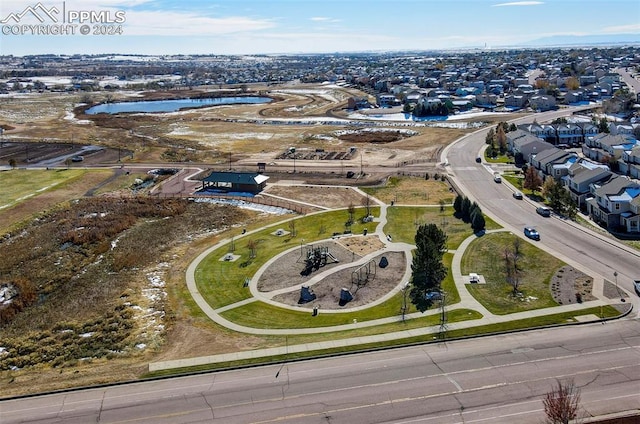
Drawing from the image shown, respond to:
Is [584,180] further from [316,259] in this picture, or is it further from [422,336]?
[422,336]

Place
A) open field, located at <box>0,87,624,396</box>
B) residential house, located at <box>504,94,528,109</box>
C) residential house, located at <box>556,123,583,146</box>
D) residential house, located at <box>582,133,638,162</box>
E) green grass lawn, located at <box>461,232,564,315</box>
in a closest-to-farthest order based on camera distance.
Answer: open field, located at <box>0,87,624,396</box>, green grass lawn, located at <box>461,232,564,315</box>, residential house, located at <box>582,133,638,162</box>, residential house, located at <box>556,123,583,146</box>, residential house, located at <box>504,94,528,109</box>

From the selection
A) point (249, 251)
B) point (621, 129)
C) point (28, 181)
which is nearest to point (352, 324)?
point (249, 251)

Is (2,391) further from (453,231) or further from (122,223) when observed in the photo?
(453,231)

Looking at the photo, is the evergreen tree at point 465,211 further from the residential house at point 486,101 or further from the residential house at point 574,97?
the residential house at point 574,97

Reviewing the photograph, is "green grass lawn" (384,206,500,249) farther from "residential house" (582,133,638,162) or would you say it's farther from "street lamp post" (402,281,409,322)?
"residential house" (582,133,638,162)

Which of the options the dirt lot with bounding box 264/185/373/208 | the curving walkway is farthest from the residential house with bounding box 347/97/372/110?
the curving walkway

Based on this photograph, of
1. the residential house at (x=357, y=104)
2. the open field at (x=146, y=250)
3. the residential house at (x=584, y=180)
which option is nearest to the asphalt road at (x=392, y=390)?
the open field at (x=146, y=250)

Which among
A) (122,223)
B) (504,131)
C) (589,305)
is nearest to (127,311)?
(122,223)
